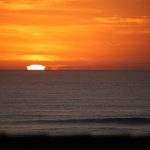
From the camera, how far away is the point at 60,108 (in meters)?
59.8

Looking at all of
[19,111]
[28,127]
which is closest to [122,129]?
[28,127]

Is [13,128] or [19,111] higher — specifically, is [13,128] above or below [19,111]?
below
